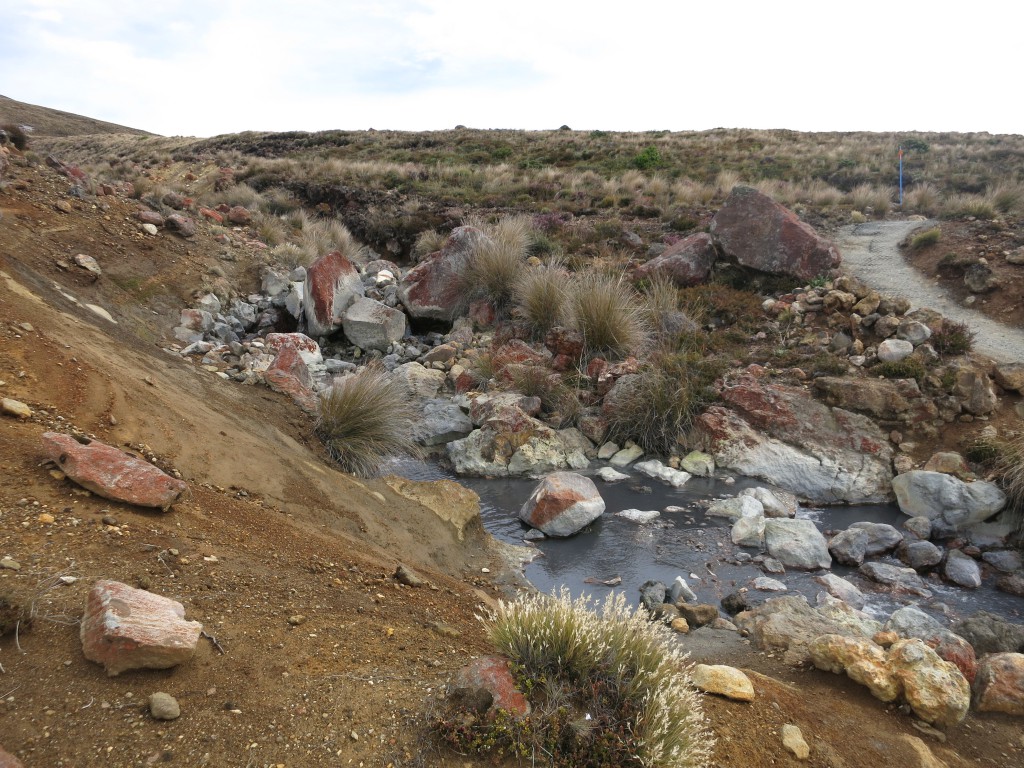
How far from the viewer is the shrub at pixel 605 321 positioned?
923cm

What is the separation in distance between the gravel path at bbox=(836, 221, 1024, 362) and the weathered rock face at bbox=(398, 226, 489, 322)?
708 centimetres

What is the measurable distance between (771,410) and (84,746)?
749cm

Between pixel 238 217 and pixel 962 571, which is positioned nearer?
pixel 962 571

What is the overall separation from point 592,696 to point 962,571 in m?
4.55

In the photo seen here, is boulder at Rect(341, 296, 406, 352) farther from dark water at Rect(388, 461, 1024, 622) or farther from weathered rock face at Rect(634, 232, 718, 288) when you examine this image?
weathered rock face at Rect(634, 232, 718, 288)

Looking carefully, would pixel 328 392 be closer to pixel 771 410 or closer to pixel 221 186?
pixel 771 410

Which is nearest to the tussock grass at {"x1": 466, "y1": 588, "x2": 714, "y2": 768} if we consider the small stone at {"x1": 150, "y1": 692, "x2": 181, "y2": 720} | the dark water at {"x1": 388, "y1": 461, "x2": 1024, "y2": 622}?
the small stone at {"x1": 150, "y1": 692, "x2": 181, "y2": 720}

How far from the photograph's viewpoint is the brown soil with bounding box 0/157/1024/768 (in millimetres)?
2148

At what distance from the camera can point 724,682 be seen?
10.2ft

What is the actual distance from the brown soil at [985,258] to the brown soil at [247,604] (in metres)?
8.53

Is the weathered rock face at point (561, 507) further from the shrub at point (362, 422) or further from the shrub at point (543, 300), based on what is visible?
the shrub at point (543, 300)

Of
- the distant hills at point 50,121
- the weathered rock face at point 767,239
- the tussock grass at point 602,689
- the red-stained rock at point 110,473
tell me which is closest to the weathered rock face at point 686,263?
the weathered rock face at point 767,239

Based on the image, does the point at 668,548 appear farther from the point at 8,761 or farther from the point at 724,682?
the point at 8,761

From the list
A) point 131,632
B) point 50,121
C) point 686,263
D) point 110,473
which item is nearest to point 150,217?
point 110,473
